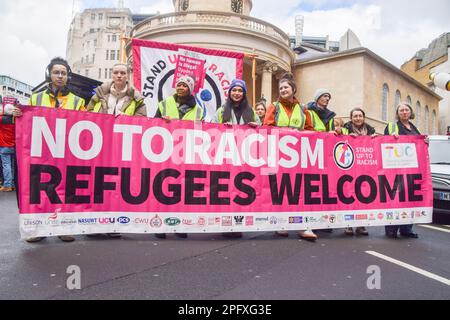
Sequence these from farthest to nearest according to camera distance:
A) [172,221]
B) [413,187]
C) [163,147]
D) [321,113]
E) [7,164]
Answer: [7,164] → [321,113] → [413,187] → [163,147] → [172,221]

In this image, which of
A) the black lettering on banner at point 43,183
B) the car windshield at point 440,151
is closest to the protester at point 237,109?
the black lettering on banner at point 43,183

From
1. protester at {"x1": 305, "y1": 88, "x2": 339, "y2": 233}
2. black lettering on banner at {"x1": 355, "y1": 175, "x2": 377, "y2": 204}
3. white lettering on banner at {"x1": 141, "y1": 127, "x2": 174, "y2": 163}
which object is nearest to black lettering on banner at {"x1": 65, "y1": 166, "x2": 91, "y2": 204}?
white lettering on banner at {"x1": 141, "y1": 127, "x2": 174, "y2": 163}

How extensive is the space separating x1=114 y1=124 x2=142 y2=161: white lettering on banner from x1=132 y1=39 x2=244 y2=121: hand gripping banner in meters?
3.71

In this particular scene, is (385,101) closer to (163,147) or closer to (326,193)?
(326,193)

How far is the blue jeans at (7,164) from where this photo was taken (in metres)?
8.74

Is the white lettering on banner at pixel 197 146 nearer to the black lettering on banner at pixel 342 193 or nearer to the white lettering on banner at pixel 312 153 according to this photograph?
the white lettering on banner at pixel 312 153

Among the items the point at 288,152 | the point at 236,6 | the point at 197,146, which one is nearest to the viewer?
the point at 197,146

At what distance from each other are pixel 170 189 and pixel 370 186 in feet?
9.60

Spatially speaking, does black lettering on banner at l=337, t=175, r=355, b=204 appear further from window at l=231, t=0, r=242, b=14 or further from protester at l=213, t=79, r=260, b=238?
window at l=231, t=0, r=242, b=14

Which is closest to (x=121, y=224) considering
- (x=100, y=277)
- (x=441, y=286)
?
(x=100, y=277)

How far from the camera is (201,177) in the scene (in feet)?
14.5

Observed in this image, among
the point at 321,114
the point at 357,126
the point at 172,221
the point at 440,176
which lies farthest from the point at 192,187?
the point at 440,176

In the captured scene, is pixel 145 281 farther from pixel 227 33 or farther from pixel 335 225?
pixel 227 33

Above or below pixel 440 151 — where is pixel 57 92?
above
